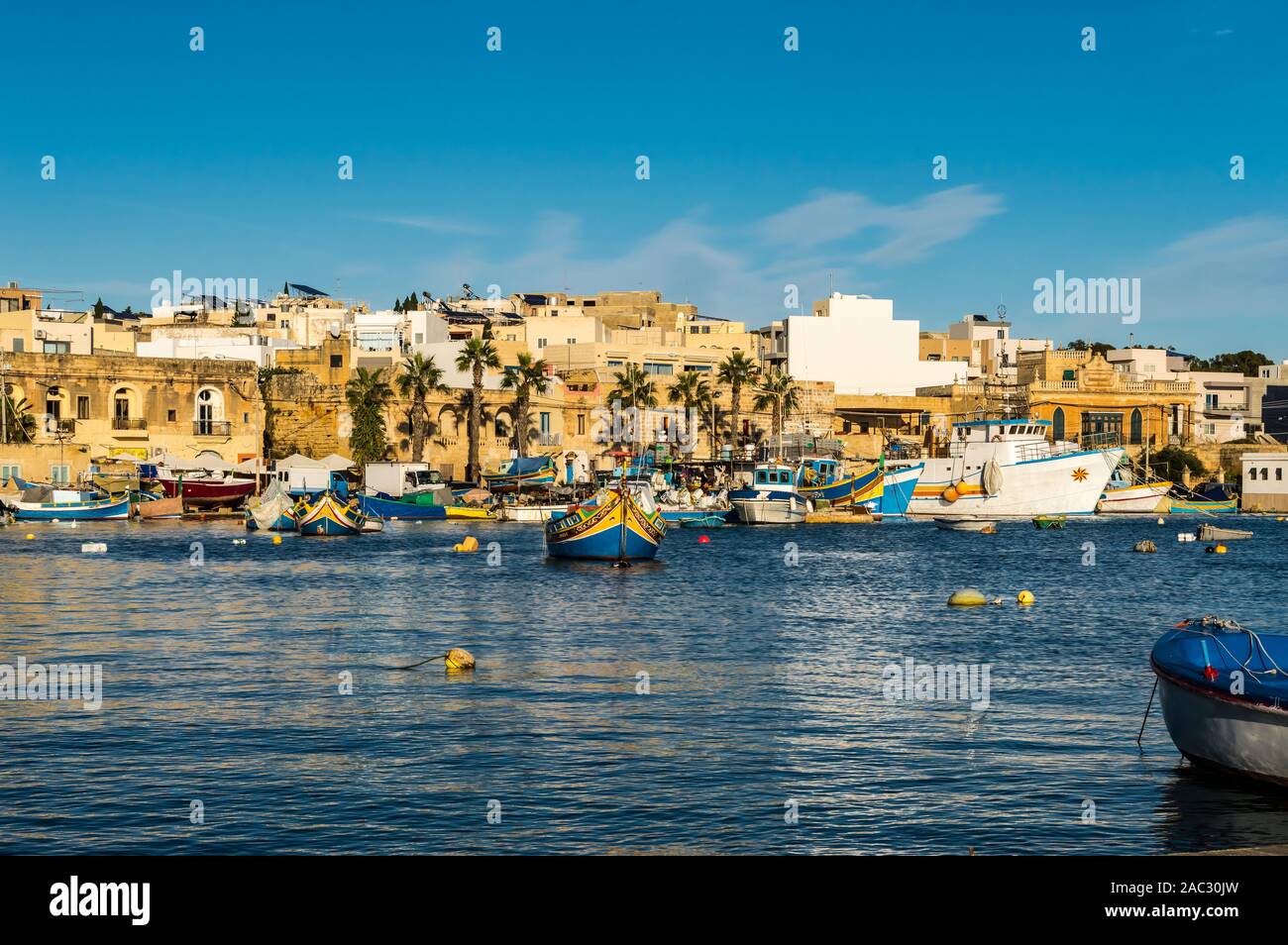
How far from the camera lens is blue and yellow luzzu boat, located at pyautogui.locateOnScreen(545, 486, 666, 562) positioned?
58000 millimetres

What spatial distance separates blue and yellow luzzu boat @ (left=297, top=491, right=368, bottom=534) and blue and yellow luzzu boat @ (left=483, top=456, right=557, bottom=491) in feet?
73.7

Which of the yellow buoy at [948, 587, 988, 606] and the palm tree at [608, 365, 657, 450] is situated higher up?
the palm tree at [608, 365, 657, 450]

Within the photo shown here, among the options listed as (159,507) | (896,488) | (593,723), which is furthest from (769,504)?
(593,723)

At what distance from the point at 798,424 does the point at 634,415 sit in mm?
15902

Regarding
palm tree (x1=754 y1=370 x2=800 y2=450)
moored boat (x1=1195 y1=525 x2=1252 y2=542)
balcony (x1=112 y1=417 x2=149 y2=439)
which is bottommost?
moored boat (x1=1195 y1=525 x2=1252 y2=542)

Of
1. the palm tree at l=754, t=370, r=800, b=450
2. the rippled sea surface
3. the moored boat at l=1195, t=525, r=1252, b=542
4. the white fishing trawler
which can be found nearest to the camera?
the rippled sea surface

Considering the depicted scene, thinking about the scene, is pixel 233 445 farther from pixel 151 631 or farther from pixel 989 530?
pixel 151 631

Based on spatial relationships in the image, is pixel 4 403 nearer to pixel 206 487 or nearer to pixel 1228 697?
pixel 206 487

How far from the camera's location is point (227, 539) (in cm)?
7075

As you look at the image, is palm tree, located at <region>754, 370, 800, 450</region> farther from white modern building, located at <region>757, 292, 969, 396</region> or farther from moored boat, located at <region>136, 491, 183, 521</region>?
→ moored boat, located at <region>136, 491, 183, 521</region>

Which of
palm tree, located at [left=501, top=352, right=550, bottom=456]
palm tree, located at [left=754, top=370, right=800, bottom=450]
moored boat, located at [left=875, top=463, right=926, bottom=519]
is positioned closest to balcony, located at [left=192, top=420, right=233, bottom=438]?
palm tree, located at [left=501, top=352, right=550, bottom=456]

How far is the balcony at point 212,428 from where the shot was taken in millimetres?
97000

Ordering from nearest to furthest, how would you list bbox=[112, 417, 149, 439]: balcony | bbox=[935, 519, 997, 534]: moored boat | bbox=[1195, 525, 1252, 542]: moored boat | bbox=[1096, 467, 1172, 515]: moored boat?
bbox=[1195, 525, 1252, 542]: moored boat
bbox=[935, 519, 997, 534]: moored boat
bbox=[112, 417, 149, 439]: balcony
bbox=[1096, 467, 1172, 515]: moored boat

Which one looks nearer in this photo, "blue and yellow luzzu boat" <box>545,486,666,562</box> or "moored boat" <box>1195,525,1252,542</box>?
"blue and yellow luzzu boat" <box>545,486,666,562</box>
